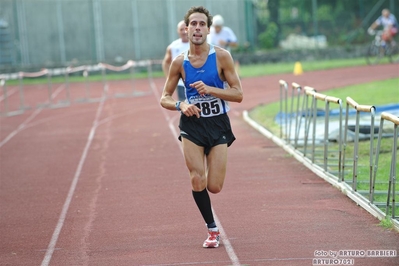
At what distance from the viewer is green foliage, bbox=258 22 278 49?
37.0 m

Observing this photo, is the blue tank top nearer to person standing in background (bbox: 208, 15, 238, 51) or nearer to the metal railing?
the metal railing

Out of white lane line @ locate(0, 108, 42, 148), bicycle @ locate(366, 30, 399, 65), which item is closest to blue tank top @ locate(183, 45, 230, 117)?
white lane line @ locate(0, 108, 42, 148)

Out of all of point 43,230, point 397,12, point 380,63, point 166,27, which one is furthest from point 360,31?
point 43,230

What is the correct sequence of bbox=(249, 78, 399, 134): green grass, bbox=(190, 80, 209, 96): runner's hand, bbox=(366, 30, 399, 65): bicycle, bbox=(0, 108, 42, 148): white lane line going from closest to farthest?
1. bbox=(190, 80, 209, 96): runner's hand
2. bbox=(0, 108, 42, 148): white lane line
3. bbox=(249, 78, 399, 134): green grass
4. bbox=(366, 30, 399, 65): bicycle

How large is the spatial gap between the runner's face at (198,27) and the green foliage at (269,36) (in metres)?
29.9

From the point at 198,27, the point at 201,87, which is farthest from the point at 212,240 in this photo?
the point at 198,27

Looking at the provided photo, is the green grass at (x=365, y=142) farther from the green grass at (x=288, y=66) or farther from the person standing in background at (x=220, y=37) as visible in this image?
the green grass at (x=288, y=66)

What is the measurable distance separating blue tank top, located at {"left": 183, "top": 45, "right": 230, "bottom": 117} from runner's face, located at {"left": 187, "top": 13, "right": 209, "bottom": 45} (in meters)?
0.16

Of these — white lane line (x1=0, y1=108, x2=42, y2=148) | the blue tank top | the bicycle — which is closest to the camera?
the blue tank top

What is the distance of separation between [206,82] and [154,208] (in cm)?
249

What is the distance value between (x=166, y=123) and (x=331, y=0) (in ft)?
68.0

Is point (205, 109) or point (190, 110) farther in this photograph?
point (205, 109)

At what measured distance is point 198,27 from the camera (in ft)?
24.1

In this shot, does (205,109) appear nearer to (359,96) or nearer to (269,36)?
(359,96)
